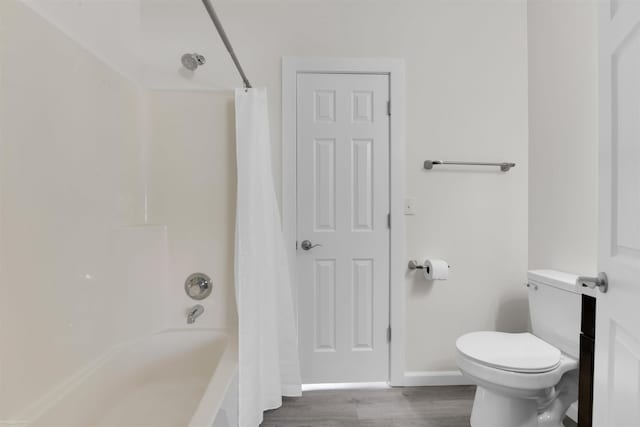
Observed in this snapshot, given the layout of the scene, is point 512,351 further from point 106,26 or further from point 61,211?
point 106,26

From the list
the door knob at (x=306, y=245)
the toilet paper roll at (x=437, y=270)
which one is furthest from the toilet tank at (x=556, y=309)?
the door knob at (x=306, y=245)

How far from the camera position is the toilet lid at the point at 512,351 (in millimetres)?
1380

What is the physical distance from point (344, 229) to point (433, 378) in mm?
1084

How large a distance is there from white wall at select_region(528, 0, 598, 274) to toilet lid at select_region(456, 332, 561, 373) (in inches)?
17.8

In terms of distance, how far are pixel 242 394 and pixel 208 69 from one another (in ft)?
→ 5.62

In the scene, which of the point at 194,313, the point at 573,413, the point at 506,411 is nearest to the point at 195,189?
the point at 194,313

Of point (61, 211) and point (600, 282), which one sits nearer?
point (600, 282)

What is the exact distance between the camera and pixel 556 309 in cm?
157

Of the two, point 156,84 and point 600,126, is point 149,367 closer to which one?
point 156,84

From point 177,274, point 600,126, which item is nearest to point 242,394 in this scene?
point 177,274

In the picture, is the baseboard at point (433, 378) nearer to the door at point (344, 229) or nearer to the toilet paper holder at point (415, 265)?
the door at point (344, 229)

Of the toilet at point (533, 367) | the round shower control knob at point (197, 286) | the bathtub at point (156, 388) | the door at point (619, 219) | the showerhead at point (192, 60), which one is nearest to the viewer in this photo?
the door at point (619, 219)

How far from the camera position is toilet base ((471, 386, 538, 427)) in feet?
4.78

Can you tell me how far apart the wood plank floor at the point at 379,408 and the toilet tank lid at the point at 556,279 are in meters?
0.78
